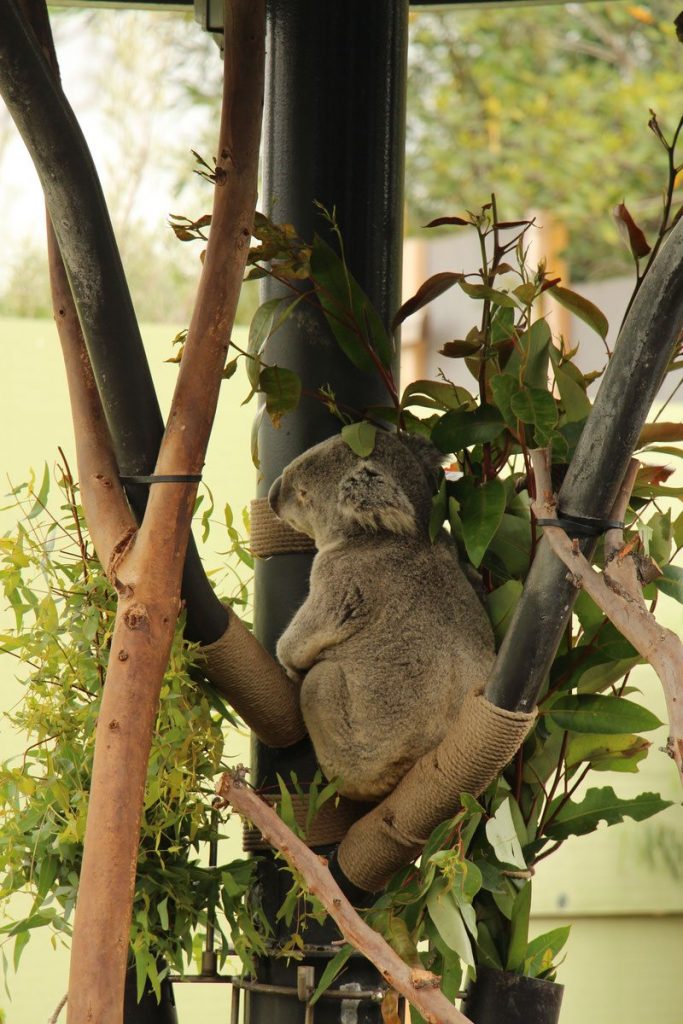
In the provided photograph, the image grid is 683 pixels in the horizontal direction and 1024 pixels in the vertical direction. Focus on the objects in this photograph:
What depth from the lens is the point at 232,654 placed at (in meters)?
1.05

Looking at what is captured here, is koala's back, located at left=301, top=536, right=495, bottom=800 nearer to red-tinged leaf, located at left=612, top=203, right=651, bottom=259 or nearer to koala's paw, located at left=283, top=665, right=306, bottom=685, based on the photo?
koala's paw, located at left=283, top=665, right=306, bottom=685

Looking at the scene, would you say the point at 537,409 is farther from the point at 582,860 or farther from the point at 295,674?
the point at 582,860

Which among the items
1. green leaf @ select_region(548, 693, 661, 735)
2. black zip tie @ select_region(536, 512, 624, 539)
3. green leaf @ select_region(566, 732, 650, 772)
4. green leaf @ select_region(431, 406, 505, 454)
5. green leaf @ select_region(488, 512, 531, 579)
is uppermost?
green leaf @ select_region(431, 406, 505, 454)

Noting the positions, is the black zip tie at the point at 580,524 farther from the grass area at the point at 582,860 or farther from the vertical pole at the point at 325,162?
the grass area at the point at 582,860

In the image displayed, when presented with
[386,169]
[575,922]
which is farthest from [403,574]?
[575,922]

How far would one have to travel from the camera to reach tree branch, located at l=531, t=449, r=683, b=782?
2.64 feet

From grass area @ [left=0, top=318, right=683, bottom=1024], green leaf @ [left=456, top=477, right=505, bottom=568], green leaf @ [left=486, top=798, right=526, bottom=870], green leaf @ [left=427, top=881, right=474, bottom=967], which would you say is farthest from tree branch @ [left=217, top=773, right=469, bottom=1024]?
grass area @ [left=0, top=318, right=683, bottom=1024]

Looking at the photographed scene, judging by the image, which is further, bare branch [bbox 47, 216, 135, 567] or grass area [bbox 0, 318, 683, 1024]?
grass area [bbox 0, 318, 683, 1024]

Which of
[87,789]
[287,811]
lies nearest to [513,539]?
[287,811]

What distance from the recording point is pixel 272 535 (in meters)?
1.21

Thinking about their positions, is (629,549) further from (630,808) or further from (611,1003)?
(611,1003)

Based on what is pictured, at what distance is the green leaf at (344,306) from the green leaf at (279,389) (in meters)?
0.07

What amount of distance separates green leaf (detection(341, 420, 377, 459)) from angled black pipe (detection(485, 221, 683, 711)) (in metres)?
0.21

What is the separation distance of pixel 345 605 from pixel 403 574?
6 cm
